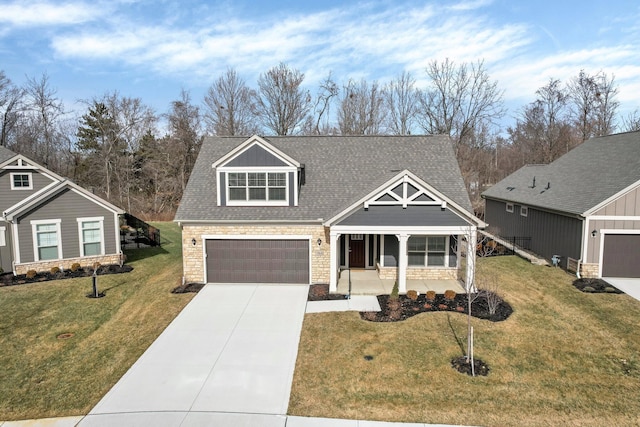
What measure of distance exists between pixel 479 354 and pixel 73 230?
1833 centimetres

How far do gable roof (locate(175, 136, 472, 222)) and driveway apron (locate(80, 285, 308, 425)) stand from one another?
3.73m

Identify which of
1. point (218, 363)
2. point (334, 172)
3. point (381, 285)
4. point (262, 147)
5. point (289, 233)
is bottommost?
point (218, 363)

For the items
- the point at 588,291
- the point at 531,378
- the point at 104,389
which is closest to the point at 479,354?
the point at 531,378

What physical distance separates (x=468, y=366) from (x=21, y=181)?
2068 centimetres

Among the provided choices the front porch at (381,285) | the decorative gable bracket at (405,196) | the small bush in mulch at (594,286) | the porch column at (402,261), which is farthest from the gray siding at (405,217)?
the small bush in mulch at (594,286)

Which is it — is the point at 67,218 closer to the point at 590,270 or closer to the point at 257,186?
the point at 257,186

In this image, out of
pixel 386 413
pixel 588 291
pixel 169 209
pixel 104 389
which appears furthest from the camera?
pixel 169 209

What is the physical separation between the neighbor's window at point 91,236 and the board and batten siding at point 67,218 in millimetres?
198

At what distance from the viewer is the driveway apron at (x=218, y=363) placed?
324 inches

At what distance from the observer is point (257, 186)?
1633 cm

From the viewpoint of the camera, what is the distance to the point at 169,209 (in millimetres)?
40000

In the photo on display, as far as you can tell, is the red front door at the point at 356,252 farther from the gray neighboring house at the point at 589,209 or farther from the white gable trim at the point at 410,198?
the gray neighboring house at the point at 589,209

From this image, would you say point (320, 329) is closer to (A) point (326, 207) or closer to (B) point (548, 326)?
(A) point (326, 207)

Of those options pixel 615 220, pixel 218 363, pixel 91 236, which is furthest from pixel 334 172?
pixel 91 236
